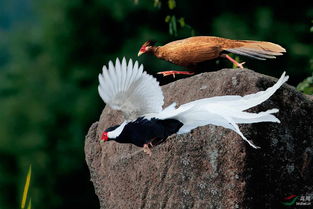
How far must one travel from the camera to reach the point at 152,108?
2090 millimetres

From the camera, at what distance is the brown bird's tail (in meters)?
2.71

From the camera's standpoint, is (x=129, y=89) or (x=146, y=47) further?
(x=146, y=47)

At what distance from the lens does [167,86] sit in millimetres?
3043

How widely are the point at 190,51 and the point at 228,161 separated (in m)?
0.46

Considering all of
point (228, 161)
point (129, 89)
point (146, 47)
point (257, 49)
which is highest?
point (129, 89)

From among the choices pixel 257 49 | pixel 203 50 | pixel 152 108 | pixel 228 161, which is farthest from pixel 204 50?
pixel 152 108

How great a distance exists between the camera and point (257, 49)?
8.95 ft

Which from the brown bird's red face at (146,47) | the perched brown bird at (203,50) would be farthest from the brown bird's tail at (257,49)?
the brown bird's red face at (146,47)

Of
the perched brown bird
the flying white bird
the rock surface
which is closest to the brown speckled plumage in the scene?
the perched brown bird

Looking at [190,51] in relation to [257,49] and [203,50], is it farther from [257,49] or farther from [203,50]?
[257,49]

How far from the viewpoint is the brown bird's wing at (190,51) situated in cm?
272

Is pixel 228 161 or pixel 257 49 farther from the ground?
pixel 257 49

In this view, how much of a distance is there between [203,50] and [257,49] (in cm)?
22

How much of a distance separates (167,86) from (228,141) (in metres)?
0.49
